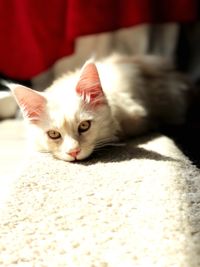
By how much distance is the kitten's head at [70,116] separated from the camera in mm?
1465

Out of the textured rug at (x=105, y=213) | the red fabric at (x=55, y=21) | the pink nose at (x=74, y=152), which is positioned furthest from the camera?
the red fabric at (x=55, y=21)

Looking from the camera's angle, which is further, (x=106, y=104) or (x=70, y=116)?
(x=106, y=104)

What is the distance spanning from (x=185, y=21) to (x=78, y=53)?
59cm

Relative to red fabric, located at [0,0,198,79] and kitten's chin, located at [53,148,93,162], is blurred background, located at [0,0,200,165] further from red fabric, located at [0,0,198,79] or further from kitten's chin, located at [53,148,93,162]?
kitten's chin, located at [53,148,93,162]

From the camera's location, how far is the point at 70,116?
4.83 ft

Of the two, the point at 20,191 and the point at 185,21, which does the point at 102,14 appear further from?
the point at 20,191

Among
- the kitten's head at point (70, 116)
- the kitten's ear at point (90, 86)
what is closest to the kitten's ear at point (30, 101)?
the kitten's head at point (70, 116)

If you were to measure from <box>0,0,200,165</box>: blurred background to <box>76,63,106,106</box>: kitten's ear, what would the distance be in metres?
0.70

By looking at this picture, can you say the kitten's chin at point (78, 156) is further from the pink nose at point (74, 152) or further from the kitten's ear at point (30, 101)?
the kitten's ear at point (30, 101)

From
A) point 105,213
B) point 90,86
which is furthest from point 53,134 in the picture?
point 105,213

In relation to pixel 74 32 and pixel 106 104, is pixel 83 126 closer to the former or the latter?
pixel 106 104

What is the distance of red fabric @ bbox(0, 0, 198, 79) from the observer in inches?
86.4

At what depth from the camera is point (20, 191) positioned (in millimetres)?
1292

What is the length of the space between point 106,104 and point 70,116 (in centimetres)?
17
